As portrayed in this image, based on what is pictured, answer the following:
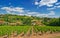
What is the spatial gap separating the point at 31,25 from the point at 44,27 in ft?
4.42

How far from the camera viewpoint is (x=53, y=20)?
13914mm

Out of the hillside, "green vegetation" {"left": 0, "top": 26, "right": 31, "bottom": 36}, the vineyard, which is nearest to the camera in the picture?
"green vegetation" {"left": 0, "top": 26, "right": 31, "bottom": 36}

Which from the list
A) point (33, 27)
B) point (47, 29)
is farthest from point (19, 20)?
point (47, 29)

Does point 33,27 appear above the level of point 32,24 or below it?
below

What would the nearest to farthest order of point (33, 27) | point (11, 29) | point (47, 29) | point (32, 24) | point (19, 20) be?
point (11, 29) < point (47, 29) < point (33, 27) < point (32, 24) < point (19, 20)

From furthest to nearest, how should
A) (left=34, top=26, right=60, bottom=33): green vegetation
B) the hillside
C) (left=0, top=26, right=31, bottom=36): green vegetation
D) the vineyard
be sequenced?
the hillside → (left=34, top=26, right=60, bottom=33): green vegetation → the vineyard → (left=0, top=26, right=31, bottom=36): green vegetation

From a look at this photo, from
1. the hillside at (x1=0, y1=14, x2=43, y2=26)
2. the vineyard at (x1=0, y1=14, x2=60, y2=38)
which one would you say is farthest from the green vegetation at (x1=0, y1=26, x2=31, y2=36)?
the hillside at (x1=0, y1=14, x2=43, y2=26)

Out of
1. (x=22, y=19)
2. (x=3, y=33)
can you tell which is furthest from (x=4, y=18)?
(x=3, y=33)

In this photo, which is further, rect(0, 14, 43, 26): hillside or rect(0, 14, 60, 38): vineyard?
rect(0, 14, 43, 26): hillside

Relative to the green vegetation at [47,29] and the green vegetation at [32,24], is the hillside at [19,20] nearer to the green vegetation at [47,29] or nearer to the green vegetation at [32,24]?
the green vegetation at [32,24]

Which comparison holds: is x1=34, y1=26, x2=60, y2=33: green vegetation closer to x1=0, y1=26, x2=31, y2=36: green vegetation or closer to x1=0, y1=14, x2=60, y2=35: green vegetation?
x1=0, y1=14, x2=60, y2=35: green vegetation

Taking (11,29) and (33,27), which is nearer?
(11,29)

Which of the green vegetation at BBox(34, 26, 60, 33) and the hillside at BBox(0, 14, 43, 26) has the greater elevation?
the hillside at BBox(0, 14, 43, 26)

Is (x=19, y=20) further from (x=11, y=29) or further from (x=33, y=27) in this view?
(x=11, y=29)
